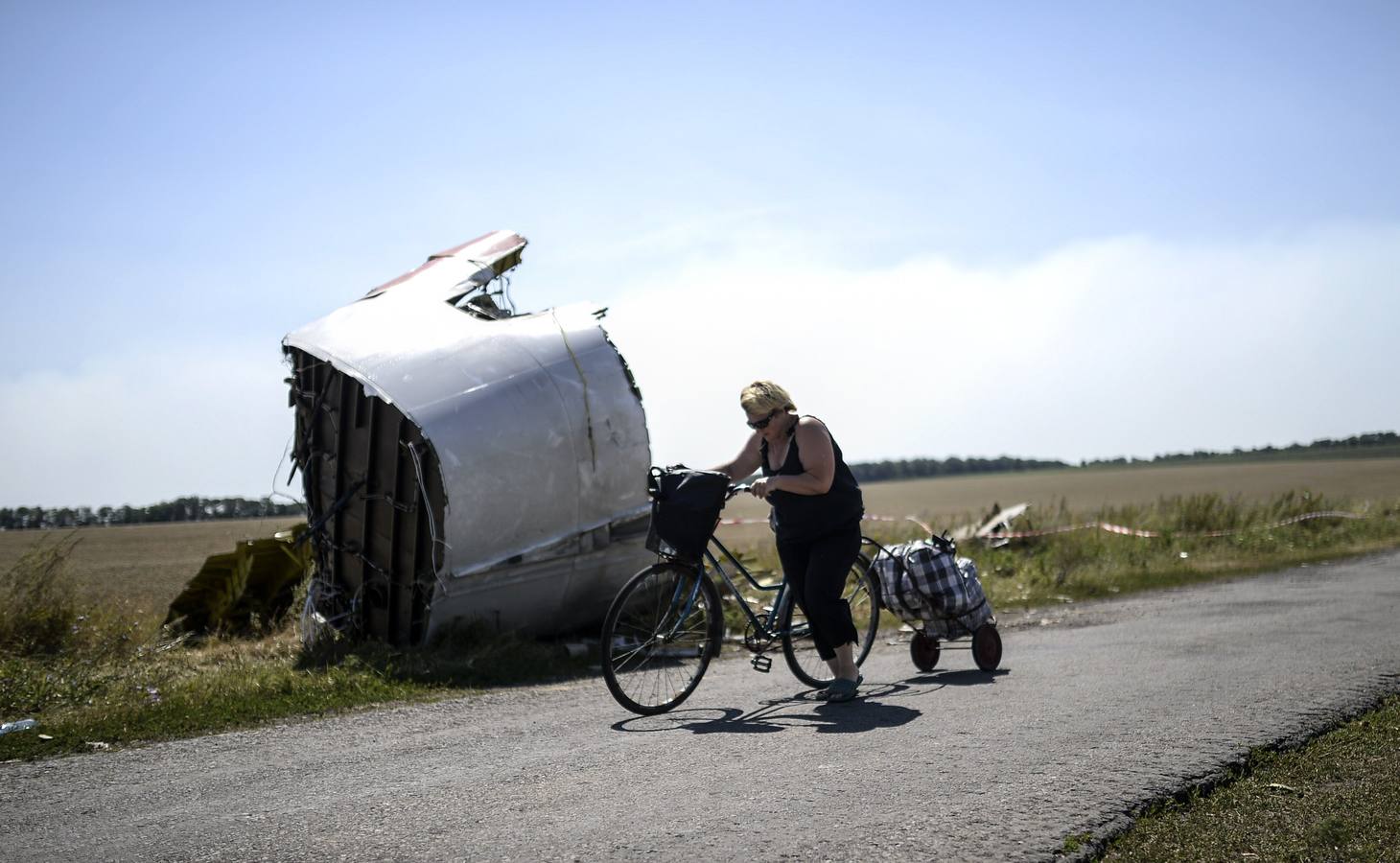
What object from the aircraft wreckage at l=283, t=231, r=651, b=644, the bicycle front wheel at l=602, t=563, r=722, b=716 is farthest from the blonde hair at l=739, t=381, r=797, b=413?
the aircraft wreckage at l=283, t=231, r=651, b=644

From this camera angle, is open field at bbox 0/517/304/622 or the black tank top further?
open field at bbox 0/517/304/622

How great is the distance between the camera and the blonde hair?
6930mm

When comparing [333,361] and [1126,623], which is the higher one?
[333,361]

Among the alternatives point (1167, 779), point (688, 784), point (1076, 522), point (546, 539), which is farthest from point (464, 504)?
point (1076, 522)

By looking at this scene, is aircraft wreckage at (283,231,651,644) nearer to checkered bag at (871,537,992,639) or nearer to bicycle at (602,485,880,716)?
bicycle at (602,485,880,716)

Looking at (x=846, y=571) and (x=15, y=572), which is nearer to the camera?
(x=846, y=571)

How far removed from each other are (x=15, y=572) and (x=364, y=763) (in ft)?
18.6

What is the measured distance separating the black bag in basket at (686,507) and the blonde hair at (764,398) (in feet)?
1.42

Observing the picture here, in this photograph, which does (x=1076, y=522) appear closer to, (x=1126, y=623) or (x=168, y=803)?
(x=1126, y=623)

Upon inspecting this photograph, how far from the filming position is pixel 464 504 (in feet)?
29.4

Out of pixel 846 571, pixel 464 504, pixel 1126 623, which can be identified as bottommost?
pixel 1126 623

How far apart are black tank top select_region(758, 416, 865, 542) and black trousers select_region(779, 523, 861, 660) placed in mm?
75

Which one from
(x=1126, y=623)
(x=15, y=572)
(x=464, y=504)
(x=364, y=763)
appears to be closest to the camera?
(x=364, y=763)

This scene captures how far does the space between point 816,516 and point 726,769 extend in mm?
2076
